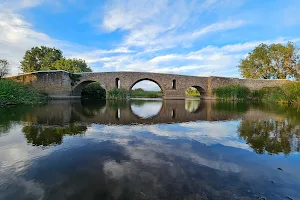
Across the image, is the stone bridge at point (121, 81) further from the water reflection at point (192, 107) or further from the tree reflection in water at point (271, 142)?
the tree reflection in water at point (271, 142)

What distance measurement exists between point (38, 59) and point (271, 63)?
4585 cm

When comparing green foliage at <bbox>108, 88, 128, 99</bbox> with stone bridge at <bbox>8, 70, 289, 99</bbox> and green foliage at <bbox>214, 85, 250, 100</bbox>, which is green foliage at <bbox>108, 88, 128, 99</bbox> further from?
green foliage at <bbox>214, 85, 250, 100</bbox>

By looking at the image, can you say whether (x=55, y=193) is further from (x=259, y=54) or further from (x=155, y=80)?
(x=259, y=54)

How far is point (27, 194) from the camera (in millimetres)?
1935

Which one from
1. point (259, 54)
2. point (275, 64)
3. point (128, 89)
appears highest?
point (259, 54)

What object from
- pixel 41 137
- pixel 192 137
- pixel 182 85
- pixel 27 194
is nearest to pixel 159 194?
pixel 27 194

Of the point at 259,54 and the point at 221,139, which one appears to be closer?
the point at 221,139

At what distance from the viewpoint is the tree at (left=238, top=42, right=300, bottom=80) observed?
29172 millimetres

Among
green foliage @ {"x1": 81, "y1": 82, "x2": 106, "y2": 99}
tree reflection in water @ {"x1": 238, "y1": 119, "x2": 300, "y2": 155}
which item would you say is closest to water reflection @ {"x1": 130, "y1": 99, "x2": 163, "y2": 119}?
tree reflection in water @ {"x1": 238, "y1": 119, "x2": 300, "y2": 155}

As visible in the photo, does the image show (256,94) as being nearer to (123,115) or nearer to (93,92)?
(123,115)

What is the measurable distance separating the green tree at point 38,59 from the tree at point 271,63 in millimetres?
38819

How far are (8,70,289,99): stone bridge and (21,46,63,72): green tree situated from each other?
14741mm

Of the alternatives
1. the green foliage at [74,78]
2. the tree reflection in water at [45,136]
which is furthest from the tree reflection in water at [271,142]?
the green foliage at [74,78]

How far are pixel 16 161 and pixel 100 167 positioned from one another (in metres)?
1.42
